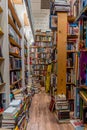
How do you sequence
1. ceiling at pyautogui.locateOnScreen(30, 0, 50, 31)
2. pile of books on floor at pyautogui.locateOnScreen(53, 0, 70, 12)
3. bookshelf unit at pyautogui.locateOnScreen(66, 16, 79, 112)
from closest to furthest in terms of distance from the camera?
pile of books on floor at pyautogui.locateOnScreen(53, 0, 70, 12) < bookshelf unit at pyautogui.locateOnScreen(66, 16, 79, 112) < ceiling at pyautogui.locateOnScreen(30, 0, 50, 31)

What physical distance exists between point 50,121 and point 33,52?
599cm

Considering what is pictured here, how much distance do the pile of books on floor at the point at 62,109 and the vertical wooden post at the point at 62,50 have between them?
26cm

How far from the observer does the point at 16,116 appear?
7.19ft

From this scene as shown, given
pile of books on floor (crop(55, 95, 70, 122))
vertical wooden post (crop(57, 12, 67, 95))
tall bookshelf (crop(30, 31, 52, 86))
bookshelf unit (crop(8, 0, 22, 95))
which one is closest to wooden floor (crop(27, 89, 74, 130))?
pile of books on floor (crop(55, 95, 70, 122))

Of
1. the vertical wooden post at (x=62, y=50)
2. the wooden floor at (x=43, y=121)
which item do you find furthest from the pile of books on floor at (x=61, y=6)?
the wooden floor at (x=43, y=121)

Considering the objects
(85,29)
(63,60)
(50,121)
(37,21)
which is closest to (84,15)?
(85,29)

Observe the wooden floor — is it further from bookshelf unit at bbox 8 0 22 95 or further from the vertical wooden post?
bookshelf unit at bbox 8 0 22 95

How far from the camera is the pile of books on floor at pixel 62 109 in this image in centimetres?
325

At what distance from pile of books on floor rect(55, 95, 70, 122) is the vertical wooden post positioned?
26cm

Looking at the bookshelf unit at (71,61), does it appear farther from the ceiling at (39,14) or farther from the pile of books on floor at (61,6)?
the ceiling at (39,14)

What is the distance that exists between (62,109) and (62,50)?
47.2 inches

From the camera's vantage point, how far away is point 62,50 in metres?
3.66

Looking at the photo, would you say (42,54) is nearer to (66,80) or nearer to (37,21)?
(37,21)

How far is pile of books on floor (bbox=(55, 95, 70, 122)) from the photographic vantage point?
325 centimetres
